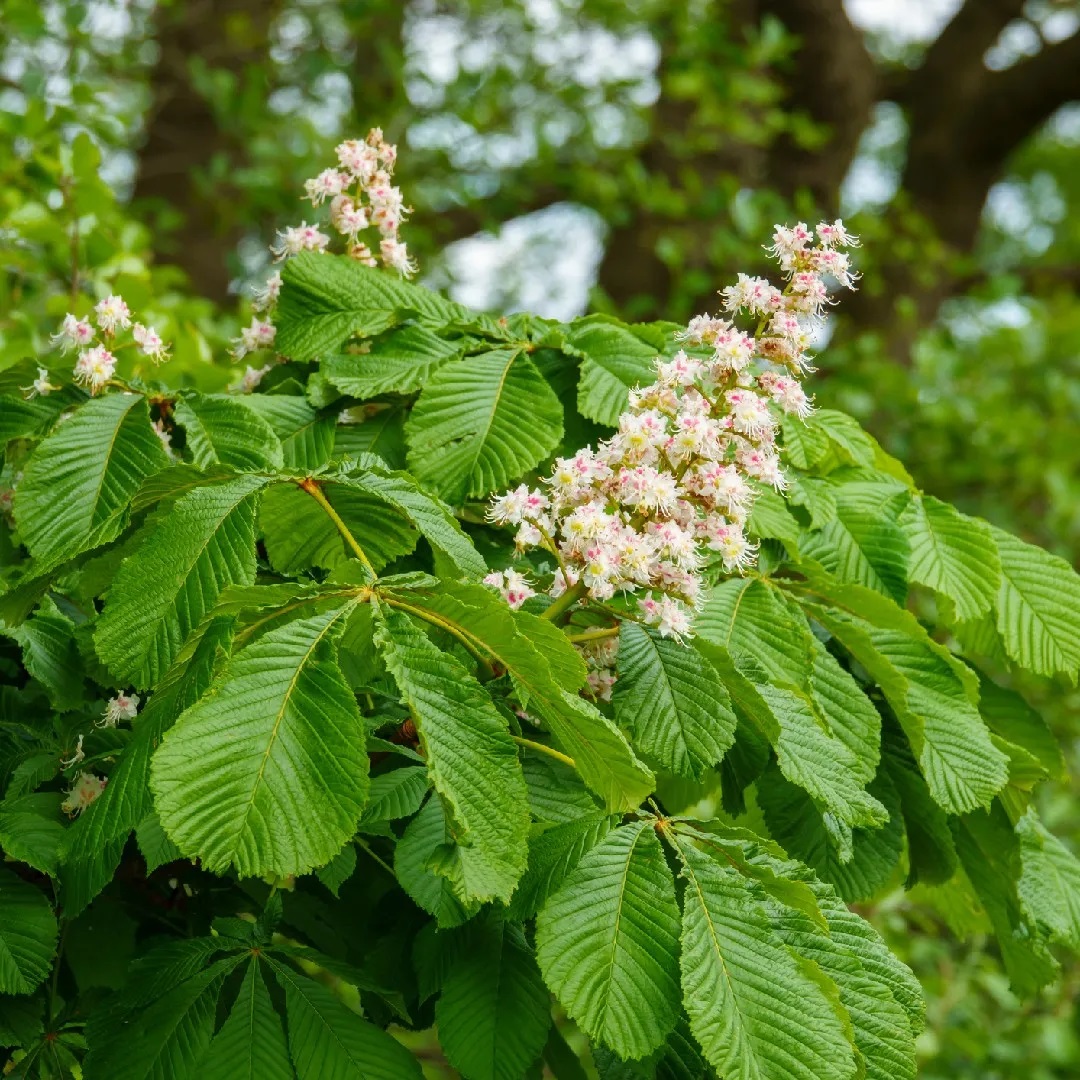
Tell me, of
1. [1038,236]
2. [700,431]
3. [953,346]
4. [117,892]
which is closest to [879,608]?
[700,431]

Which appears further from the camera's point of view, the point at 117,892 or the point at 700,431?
the point at 117,892

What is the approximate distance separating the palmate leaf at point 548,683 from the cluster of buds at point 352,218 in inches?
25.2

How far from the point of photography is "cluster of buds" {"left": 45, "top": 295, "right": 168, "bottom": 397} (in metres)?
1.15

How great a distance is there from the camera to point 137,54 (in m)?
4.28

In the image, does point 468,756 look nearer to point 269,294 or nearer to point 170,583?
point 170,583

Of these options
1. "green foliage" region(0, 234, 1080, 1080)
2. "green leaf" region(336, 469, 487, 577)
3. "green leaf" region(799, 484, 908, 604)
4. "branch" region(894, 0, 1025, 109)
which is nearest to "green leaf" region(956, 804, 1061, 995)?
"green foliage" region(0, 234, 1080, 1080)

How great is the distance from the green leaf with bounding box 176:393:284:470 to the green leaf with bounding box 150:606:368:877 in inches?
11.7

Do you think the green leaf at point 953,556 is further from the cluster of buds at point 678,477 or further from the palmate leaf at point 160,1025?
the palmate leaf at point 160,1025

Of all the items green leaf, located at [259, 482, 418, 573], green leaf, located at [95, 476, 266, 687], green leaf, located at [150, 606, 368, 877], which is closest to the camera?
green leaf, located at [150, 606, 368, 877]

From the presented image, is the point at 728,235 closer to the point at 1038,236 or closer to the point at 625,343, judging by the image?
→ the point at 625,343

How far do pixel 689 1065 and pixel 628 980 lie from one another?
115 mm

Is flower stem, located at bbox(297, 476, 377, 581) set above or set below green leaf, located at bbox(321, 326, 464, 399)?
above

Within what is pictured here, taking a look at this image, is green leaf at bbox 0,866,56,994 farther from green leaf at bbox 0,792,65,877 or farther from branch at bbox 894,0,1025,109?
branch at bbox 894,0,1025,109

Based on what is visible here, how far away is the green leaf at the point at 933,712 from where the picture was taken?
1.05 m
